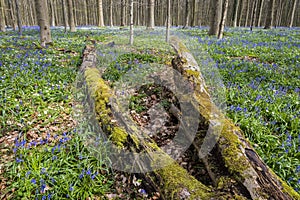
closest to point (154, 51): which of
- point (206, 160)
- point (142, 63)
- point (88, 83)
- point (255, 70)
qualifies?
point (142, 63)

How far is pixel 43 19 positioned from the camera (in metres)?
10.3

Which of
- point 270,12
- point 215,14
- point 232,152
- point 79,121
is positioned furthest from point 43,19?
point 270,12

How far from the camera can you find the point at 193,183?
2654 mm

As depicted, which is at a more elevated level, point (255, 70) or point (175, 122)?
point (255, 70)

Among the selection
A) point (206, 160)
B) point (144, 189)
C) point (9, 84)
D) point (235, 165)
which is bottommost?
point (144, 189)

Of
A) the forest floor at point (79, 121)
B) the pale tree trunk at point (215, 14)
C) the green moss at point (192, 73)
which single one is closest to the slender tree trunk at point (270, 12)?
the pale tree trunk at point (215, 14)

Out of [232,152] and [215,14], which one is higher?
[215,14]

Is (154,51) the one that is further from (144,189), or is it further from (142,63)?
(144,189)

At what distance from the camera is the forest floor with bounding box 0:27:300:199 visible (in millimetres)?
3053

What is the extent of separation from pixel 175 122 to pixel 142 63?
4.13 m

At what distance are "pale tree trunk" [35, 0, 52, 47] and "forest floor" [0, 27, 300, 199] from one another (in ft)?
6.73

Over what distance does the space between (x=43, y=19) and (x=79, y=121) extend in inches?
331

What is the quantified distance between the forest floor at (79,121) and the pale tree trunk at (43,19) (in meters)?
2.05

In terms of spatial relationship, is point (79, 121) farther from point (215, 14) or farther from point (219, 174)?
point (215, 14)
